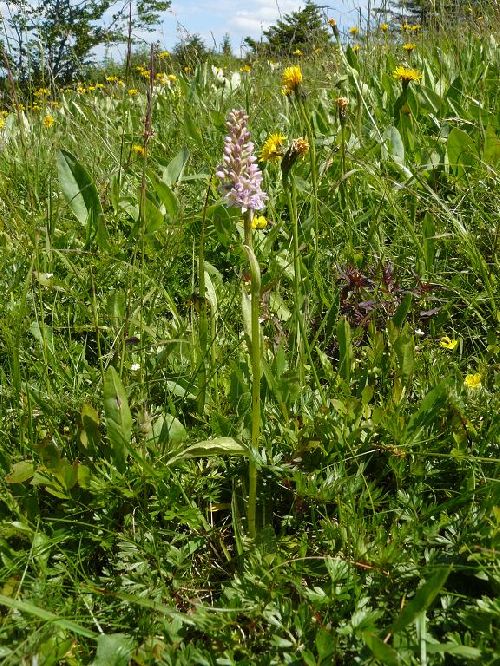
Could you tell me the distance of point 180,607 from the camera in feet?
3.53

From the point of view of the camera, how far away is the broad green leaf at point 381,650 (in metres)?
0.84

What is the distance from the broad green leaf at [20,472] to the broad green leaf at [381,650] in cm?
69

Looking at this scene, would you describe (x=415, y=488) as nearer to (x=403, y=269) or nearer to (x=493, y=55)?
(x=403, y=269)

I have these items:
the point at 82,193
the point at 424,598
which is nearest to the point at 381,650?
the point at 424,598

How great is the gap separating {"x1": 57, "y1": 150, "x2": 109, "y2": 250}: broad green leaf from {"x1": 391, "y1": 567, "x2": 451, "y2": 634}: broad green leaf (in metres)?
1.63

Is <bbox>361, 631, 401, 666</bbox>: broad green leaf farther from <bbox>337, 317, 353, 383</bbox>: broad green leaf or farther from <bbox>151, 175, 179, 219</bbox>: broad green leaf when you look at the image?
<bbox>151, 175, 179, 219</bbox>: broad green leaf

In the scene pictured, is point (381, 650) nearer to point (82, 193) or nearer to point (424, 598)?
point (424, 598)

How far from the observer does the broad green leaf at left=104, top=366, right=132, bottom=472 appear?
1.25 m

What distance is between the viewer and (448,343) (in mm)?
1577

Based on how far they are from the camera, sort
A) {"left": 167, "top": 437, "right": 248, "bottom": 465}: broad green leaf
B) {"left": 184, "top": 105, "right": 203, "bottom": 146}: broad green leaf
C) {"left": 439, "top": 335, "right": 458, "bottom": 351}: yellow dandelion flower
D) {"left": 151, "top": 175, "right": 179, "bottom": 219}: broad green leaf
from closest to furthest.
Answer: {"left": 167, "top": 437, "right": 248, "bottom": 465}: broad green leaf, {"left": 439, "top": 335, "right": 458, "bottom": 351}: yellow dandelion flower, {"left": 151, "top": 175, "right": 179, "bottom": 219}: broad green leaf, {"left": 184, "top": 105, "right": 203, "bottom": 146}: broad green leaf

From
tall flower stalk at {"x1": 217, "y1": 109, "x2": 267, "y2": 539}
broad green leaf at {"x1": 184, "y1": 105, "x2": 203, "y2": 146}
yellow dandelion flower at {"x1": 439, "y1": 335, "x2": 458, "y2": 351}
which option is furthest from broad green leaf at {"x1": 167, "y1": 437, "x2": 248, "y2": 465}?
broad green leaf at {"x1": 184, "y1": 105, "x2": 203, "y2": 146}

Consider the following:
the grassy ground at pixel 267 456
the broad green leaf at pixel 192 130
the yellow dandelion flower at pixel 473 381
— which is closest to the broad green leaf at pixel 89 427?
the grassy ground at pixel 267 456

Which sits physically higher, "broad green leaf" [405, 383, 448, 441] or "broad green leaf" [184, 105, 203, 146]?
"broad green leaf" [184, 105, 203, 146]

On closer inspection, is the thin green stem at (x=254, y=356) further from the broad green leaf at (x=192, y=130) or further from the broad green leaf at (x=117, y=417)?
the broad green leaf at (x=192, y=130)
